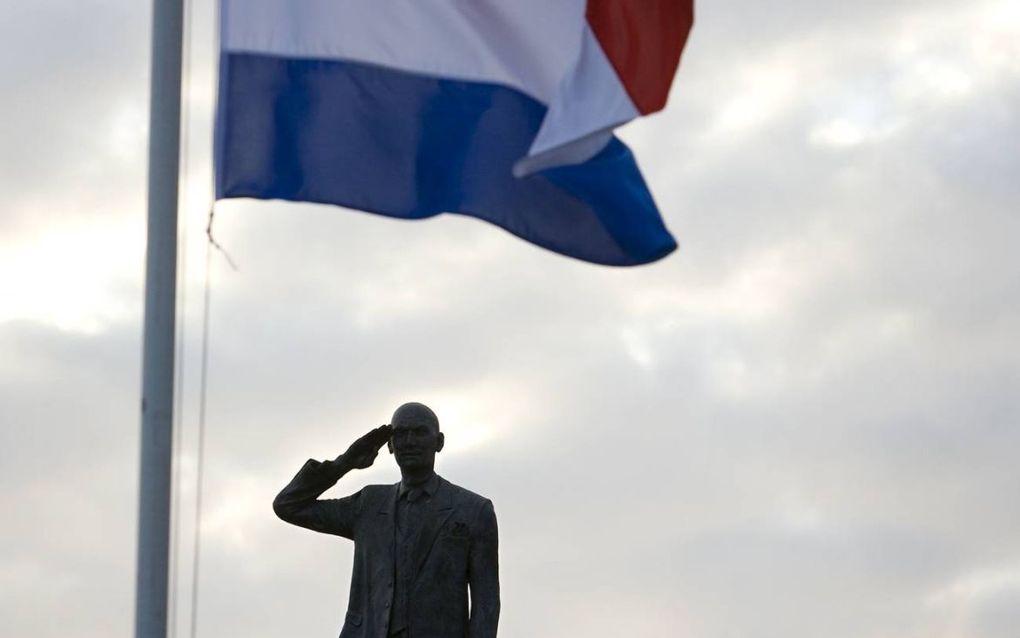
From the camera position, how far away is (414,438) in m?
15.9

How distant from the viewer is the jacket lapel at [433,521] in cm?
1591

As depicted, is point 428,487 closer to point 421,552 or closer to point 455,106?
point 421,552

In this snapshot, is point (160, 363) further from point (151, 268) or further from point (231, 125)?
point (231, 125)

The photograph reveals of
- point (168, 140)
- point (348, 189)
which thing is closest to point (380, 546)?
point (348, 189)

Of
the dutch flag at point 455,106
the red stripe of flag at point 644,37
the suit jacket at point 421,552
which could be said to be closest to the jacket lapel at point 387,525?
the suit jacket at point 421,552

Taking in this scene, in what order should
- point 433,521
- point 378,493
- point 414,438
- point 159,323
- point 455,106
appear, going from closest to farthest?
point 159,323 → point 455,106 → point 414,438 → point 433,521 → point 378,493

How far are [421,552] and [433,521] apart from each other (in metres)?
0.25

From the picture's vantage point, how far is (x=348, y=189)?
48.9ft

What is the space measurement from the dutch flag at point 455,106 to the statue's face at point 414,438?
1.61 meters

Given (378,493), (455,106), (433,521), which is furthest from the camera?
(378,493)

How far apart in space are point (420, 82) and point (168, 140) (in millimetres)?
2336

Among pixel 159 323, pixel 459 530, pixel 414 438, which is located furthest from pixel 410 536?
pixel 159 323

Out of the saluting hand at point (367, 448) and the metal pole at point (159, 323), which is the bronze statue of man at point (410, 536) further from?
the metal pole at point (159, 323)

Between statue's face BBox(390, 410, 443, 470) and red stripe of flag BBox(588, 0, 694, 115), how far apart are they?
10.1ft
